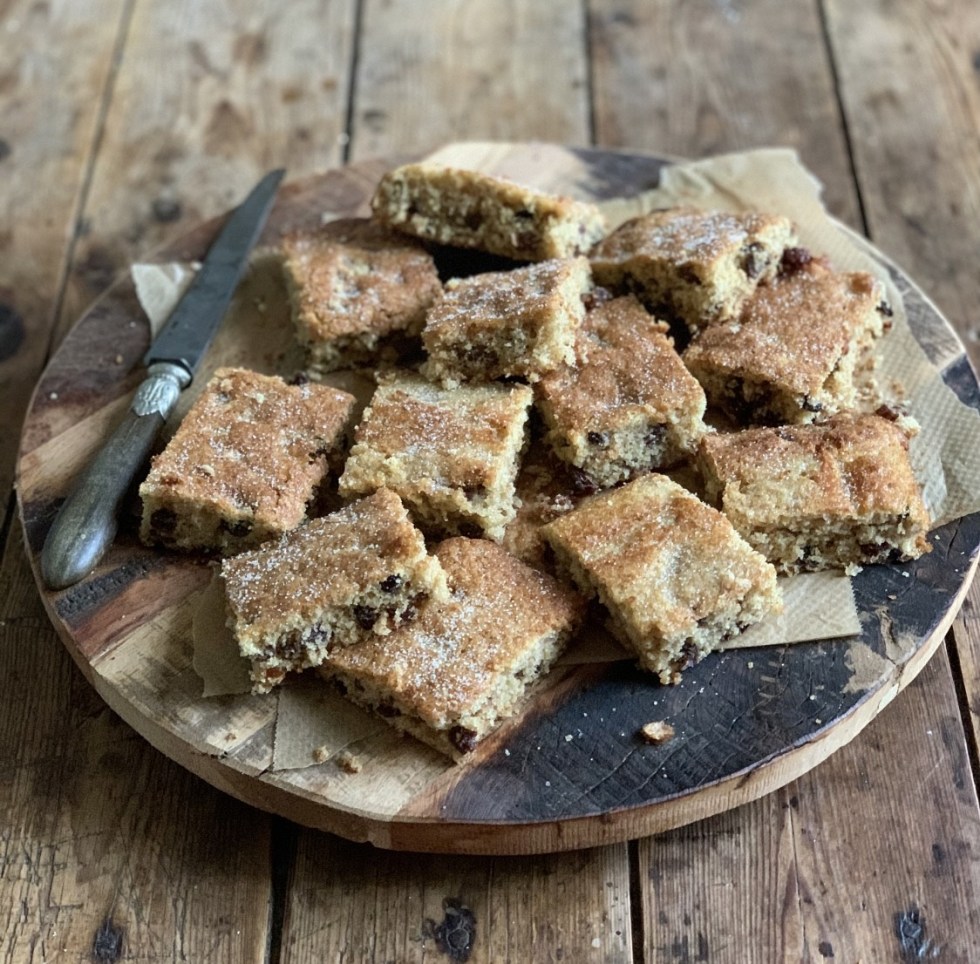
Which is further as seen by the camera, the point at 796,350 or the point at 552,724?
the point at 796,350

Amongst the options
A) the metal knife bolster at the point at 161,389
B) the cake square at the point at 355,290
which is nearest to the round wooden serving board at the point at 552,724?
the metal knife bolster at the point at 161,389

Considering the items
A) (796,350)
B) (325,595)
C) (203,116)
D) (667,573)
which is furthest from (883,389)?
(203,116)

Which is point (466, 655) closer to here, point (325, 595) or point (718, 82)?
point (325, 595)

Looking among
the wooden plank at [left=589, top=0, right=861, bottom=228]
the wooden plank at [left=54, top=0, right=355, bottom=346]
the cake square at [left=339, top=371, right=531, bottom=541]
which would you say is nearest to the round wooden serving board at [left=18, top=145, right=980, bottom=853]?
the cake square at [left=339, top=371, right=531, bottom=541]

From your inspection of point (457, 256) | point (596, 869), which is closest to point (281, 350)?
point (457, 256)

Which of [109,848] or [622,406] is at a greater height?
[622,406]

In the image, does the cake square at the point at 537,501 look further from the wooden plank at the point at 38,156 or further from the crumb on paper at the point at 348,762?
the wooden plank at the point at 38,156

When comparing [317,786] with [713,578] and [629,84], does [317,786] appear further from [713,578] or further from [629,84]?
[629,84]
